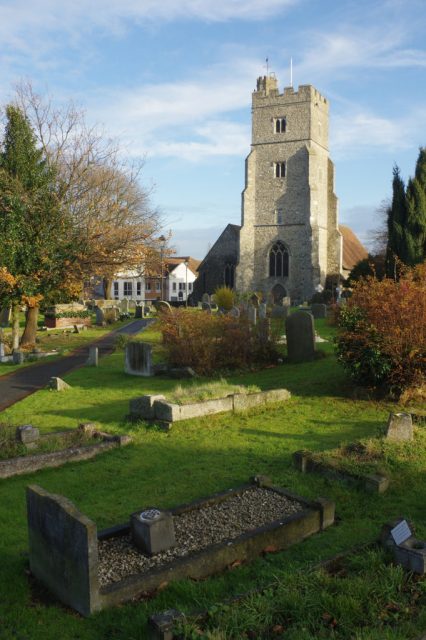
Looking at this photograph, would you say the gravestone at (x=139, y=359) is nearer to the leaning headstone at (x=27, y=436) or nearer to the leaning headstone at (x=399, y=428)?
the leaning headstone at (x=27, y=436)

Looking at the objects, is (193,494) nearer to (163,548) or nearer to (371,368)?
(163,548)

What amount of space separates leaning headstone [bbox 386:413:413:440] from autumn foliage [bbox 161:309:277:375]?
7464 mm

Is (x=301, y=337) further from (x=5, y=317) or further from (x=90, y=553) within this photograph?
(x=5, y=317)

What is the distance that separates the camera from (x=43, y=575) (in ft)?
16.2

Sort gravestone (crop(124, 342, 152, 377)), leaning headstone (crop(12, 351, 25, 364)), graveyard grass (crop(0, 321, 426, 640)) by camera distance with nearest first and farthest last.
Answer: graveyard grass (crop(0, 321, 426, 640))
gravestone (crop(124, 342, 152, 377))
leaning headstone (crop(12, 351, 25, 364))

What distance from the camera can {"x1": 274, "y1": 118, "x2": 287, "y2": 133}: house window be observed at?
46094mm

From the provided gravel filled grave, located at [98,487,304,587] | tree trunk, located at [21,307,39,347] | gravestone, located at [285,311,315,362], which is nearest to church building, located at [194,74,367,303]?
tree trunk, located at [21,307,39,347]

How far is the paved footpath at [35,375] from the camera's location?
1388 centimetres

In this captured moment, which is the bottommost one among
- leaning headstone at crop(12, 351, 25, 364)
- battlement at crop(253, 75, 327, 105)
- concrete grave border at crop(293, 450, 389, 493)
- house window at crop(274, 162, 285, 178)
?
concrete grave border at crop(293, 450, 389, 493)

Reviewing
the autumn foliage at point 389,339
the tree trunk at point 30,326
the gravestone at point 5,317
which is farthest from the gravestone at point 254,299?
the autumn foliage at point 389,339

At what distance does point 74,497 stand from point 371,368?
267 inches

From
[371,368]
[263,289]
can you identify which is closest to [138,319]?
[263,289]

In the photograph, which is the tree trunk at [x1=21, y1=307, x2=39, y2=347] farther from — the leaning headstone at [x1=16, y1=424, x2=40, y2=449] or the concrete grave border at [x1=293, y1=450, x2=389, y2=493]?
the concrete grave border at [x1=293, y1=450, x2=389, y2=493]

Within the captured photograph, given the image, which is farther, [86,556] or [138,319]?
[138,319]
